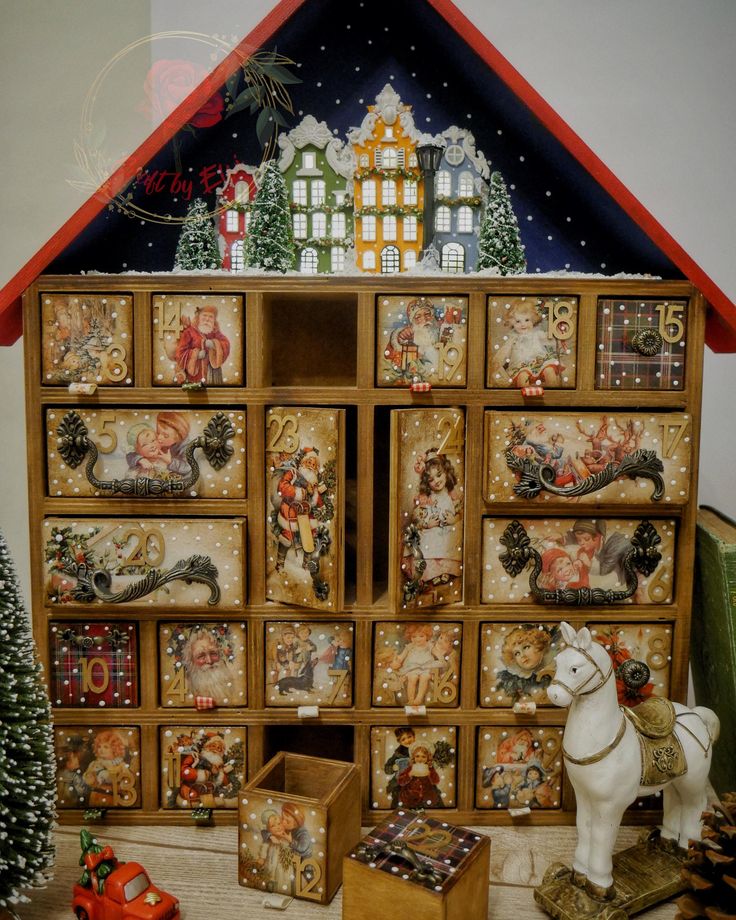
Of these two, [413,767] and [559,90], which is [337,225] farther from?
[413,767]

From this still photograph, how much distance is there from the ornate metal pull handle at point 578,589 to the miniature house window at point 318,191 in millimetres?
1090

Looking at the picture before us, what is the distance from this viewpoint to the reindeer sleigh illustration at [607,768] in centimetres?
203

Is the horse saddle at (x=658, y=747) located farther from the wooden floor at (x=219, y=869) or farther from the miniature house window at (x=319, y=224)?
the miniature house window at (x=319, y=224)

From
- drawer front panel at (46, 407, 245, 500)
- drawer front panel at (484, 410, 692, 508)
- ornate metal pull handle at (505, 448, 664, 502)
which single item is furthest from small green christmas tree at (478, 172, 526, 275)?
drawer front panel at (46, 407, 245, 500)

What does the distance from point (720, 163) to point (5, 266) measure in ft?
7.64

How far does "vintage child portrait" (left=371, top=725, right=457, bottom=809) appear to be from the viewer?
2.46m

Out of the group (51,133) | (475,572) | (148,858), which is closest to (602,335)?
(475,572)

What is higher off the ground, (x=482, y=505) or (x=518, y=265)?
(x=518, y=265)

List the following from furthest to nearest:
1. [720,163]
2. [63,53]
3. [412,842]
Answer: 1. [720,163]
2. [63,53]
3. [412,842]

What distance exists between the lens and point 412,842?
6.60ft

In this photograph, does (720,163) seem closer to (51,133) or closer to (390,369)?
(390,369)

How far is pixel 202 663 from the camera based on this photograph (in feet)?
7.98

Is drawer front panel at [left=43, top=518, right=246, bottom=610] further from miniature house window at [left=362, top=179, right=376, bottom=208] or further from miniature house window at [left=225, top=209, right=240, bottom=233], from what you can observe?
miniature house window at [left=362, top=179, right=376, bottom=208]

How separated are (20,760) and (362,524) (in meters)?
1.06
